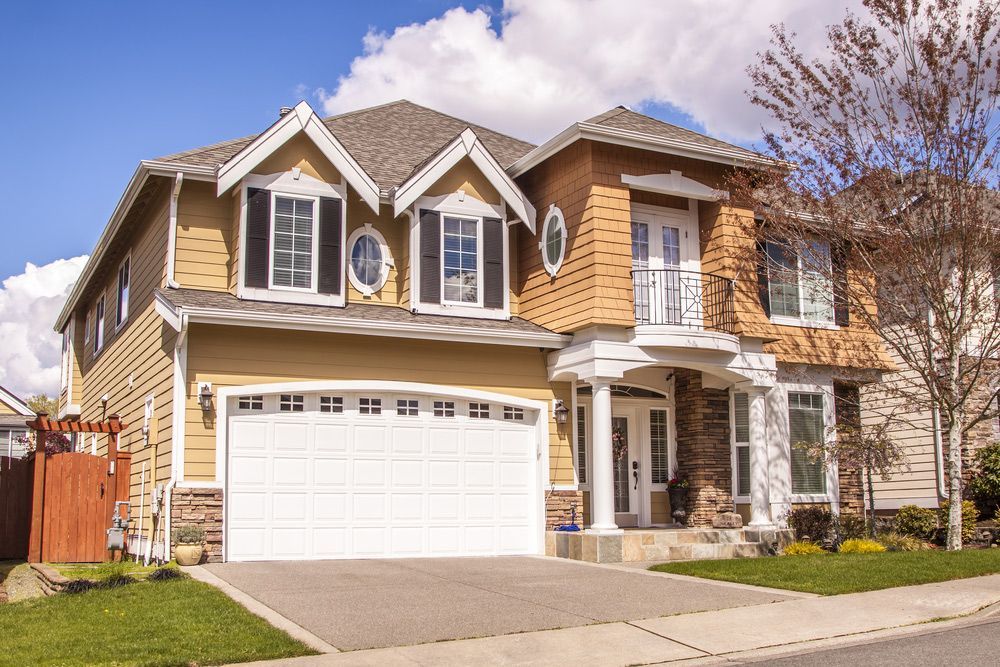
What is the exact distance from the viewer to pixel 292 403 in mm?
15070

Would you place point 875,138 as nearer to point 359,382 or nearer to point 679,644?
point 359,382

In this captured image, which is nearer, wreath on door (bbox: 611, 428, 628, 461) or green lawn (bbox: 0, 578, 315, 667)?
green lawn (bbox: 0, 578, 315, 667)

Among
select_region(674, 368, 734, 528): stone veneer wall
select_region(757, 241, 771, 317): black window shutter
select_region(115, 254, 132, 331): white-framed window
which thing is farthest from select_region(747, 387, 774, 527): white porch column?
select_region(115, 254, 132, 331): white-framed window

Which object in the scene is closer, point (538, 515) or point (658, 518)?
point (538, 515)

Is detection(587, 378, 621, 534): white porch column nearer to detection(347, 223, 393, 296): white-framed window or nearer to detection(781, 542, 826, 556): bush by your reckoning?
detection(781, 542, 826, 556): bush

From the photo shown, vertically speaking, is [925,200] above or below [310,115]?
below

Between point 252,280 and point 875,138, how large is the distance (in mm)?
10235

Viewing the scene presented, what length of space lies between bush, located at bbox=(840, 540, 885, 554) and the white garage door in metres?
4.89

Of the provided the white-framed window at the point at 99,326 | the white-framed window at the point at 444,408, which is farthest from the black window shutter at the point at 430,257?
the white-framed window at the point at 99,326

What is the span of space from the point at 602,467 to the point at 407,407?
3.22 m

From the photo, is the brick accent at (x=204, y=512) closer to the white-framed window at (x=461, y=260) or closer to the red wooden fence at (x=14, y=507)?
the white-framed window at (x=461, y=260)

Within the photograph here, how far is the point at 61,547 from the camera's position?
1584cm

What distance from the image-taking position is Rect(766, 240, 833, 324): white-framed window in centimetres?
1785

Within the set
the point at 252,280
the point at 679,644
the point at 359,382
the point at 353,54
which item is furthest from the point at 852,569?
the point at 353,54
